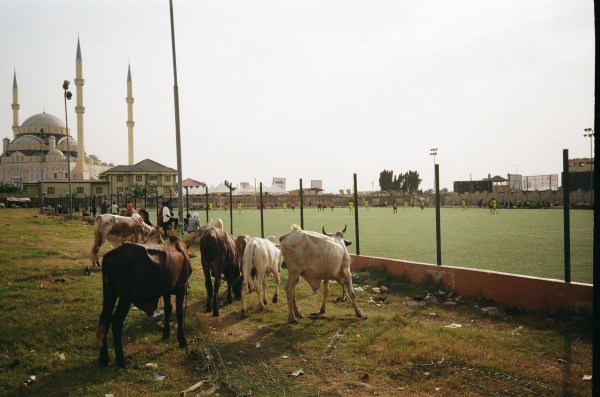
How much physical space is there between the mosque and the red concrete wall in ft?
245

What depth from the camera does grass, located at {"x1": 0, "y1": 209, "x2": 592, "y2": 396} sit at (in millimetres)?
4641

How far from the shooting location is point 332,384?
473cm

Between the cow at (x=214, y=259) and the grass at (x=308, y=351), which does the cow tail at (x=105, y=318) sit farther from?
the cow at (x=214, y=259)

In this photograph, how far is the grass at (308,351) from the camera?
183 inches

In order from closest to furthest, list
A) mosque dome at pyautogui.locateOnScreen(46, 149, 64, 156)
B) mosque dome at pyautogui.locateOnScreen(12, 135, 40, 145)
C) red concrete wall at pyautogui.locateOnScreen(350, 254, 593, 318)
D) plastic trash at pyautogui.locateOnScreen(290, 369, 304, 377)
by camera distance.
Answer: plastic trash at pyautogui.locateOnScreen(290, 369, 304, 377)
red concrete wall at pyautogui.locateOnScreen(350, 254, 593, 318)
mosque dome at pyautogui.locateOnScreen(46, 149, 64, 156)
mosque dome at pyautogui.locateOnScreen(12, 135, 40, 145)

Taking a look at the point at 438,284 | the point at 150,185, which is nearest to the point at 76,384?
the point at 438,284

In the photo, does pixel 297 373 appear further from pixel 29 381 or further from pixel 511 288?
pixel 511 288

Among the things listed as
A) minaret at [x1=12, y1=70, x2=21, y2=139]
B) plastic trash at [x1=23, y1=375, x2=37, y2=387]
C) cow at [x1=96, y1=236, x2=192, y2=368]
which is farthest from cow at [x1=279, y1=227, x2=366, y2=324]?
minaret at [x1=12, y1=70, x2=21, y2=139]

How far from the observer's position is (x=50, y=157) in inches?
3861

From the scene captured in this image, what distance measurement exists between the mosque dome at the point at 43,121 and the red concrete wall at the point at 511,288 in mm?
119451

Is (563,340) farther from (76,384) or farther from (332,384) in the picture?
(76,384)

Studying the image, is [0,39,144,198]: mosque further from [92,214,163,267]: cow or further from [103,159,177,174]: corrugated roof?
[92,214,163,267]: cow

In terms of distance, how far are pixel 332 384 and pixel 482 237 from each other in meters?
15.1

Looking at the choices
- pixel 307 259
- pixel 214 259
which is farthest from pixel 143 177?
pixel 307 259
